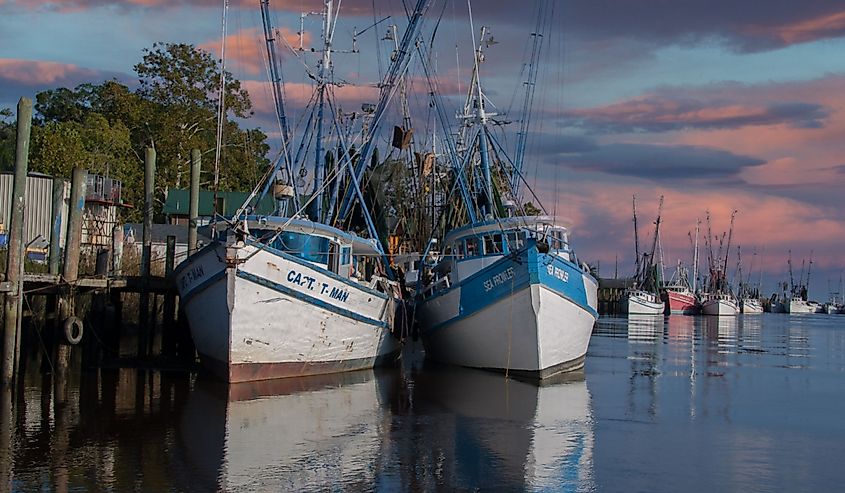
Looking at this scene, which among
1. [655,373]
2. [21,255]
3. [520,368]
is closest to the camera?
[21,255]

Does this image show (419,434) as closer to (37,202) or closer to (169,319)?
(169,319)

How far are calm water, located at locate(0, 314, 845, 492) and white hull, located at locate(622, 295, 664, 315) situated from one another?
7412 centimetres

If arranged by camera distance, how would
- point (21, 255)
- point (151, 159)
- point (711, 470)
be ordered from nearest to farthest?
point (711, 470) < point (21, 255) < point (151, 159)

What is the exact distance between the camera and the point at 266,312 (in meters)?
23.9

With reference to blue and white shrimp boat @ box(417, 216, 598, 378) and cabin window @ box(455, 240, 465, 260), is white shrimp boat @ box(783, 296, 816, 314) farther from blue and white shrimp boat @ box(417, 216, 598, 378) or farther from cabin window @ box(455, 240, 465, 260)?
cabin window @ box(455, 240, 465, 260)

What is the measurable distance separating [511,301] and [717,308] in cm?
9264

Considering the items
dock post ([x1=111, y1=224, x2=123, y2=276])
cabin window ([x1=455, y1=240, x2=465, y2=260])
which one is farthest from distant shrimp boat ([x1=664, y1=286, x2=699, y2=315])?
dock post ([x1=111, y1=224, x2=123, y2=276])

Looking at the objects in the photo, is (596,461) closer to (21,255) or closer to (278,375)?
(278,375)

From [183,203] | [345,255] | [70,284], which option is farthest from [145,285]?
[183,203]

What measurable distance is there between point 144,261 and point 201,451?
42.8ft

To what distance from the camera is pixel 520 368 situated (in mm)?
27828

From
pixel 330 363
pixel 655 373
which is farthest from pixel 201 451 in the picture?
pixel 655 373

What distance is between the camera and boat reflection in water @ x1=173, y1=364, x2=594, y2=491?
593 inches

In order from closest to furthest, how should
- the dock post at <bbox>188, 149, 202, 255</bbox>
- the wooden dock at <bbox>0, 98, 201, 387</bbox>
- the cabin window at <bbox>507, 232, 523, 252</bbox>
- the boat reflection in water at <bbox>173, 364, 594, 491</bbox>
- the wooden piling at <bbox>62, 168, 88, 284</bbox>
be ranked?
1. the boat reflection in water at <bbox>173, 364, 594, 491</bbox>
2. the wooden dock at <bbox>0, 98, 201, 387</bbox>
3. the wooden piling at <bbox>62, 168, 88, 284</bbox>
4. the dock post at <bbox>188, 149, 202, 255</bbox>
5. the cabin window at <bbox>507, 232, 523, 252</bbox>
